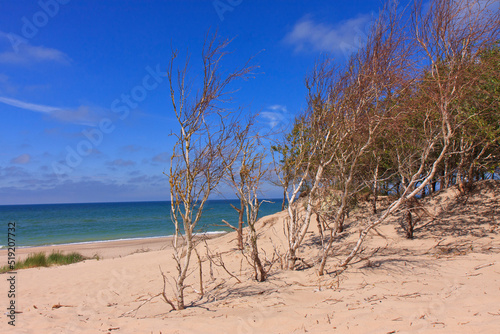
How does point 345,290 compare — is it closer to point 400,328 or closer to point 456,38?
point 400,328

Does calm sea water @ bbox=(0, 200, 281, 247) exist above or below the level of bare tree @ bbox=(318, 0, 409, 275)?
below

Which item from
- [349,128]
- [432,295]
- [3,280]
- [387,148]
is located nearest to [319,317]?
[432,295]

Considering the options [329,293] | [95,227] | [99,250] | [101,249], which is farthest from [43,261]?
[95,227]

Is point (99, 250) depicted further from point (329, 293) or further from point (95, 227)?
point (95, 227)

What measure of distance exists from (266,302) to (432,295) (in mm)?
2598

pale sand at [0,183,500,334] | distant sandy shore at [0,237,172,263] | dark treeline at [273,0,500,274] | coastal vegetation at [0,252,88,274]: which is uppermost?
dark treeline at [273,0,500,274]

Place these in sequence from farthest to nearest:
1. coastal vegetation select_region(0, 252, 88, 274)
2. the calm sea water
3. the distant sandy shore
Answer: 1. the calm sea water
2. the distant sandy shore
3. coastal vegetation select_region(0, 252, 88, 274)

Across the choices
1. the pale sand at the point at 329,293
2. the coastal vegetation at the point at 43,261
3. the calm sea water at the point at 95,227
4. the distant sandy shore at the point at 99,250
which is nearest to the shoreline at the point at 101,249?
the distant sandy shore at the point at 99,250

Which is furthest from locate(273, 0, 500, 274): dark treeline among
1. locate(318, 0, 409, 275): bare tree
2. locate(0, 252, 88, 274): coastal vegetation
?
locate(0, 252, 88, 274): coastal vegetation

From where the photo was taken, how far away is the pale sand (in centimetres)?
423

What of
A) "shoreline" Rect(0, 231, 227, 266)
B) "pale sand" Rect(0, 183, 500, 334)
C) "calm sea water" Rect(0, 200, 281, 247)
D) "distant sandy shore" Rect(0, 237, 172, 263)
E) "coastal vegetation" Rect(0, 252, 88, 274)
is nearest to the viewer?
"pale sand" Rect(0, 183, 500, 334)

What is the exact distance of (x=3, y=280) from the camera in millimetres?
9586

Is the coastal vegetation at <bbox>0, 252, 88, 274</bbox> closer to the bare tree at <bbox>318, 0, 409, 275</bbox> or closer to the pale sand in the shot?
the pale sand

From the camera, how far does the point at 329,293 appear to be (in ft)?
18.2
